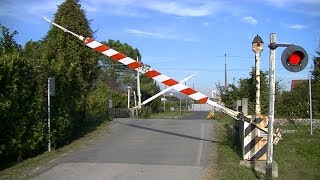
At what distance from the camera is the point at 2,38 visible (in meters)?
14.6

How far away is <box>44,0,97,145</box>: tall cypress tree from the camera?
16516 millimetres

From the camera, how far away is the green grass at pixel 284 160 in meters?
11.2

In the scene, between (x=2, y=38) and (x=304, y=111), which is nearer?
(x=2, y=38)

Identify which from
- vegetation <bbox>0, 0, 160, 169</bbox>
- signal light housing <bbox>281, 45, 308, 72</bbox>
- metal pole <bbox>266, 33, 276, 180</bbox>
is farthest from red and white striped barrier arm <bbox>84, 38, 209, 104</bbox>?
signal light housing <bbox>281, 45, 308, 72</bbox>

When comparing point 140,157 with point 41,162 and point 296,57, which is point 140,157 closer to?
point 41,162

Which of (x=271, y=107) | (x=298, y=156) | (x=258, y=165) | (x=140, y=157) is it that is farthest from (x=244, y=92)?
(x=271, y=107)

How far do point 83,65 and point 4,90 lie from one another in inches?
327

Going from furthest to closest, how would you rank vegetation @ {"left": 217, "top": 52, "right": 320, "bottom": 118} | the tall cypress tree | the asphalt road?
vegetation @ {"left": 217, "top": 52, "right": 320, "bottom": 118} → the tall cypress tree → the asphalt road

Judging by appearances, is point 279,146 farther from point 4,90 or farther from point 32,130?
point 4,90

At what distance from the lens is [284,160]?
43.5 ft

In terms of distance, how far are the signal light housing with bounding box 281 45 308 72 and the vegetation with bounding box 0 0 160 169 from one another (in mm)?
6353

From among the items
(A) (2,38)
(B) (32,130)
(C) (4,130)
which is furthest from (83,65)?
(C) (4,130)

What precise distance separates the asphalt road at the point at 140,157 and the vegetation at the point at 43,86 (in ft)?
3.73

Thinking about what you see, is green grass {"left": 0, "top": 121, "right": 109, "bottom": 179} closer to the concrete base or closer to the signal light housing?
the concrete base
